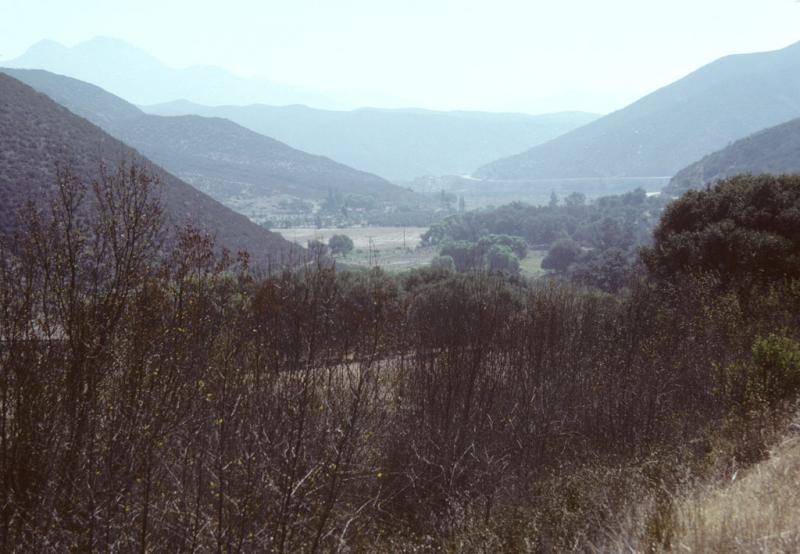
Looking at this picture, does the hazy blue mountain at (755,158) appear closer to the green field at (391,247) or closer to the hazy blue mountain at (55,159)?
the green field at (391,247)

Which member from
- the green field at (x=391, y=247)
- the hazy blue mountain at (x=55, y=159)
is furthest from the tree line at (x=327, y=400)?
the green field at (x=391, y=247)

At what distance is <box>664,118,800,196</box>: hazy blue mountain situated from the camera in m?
96.4

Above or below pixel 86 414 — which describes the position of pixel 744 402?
below

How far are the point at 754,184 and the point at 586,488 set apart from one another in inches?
641

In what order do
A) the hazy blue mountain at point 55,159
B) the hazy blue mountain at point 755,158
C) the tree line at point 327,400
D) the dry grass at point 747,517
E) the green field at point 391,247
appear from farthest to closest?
the hazy blue mountain at point 755,158 → the green field at point 391,247 → the hazy blue mountain at point 55,159 → the tree line at point 327,400 → the dry grass at point 747,517

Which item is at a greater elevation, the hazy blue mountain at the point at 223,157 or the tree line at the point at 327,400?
the hazy blue mountain at the point at 223,157

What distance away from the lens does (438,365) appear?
44.1 feet

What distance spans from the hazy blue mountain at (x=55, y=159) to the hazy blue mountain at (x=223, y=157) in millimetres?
55971

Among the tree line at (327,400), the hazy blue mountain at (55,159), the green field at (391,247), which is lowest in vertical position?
the green field at (391,247)

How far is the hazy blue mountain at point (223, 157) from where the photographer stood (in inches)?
4791

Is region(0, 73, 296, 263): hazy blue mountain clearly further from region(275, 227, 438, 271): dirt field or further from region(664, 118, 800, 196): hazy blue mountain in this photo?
region(664, 118, 800, 196): hazy blue mountain

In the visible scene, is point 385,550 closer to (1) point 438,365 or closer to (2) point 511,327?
(1) point 438,365

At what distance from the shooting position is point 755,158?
336 feet

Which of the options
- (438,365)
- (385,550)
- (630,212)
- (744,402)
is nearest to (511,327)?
(438,365)
